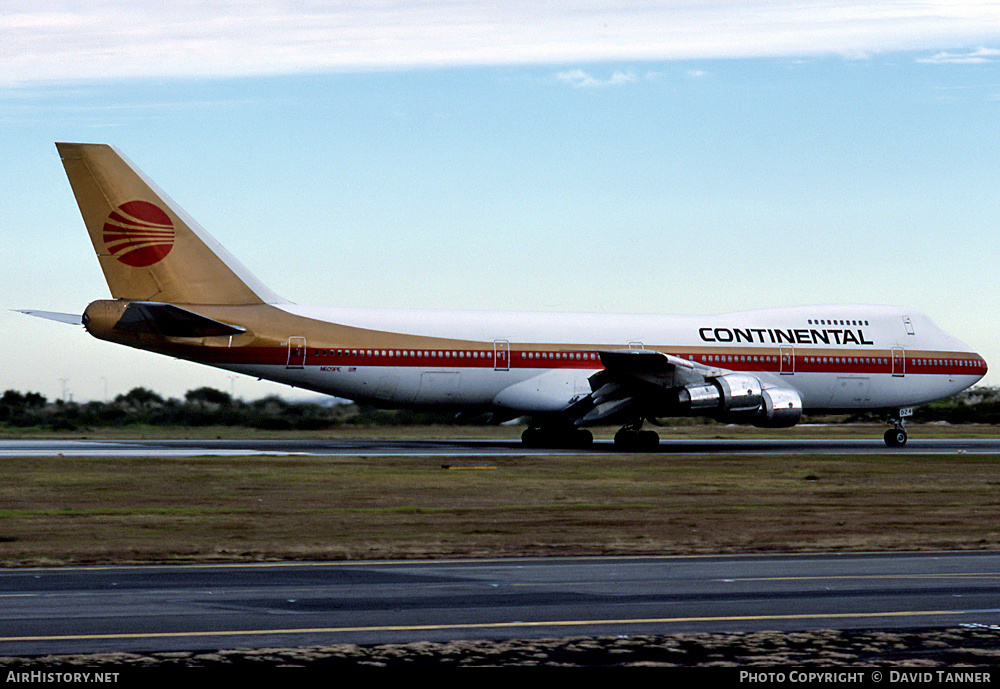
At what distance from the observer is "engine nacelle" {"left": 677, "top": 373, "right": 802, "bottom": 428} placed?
124 feet

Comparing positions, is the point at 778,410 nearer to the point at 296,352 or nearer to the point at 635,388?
the point at 635,388

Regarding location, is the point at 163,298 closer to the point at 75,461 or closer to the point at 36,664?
the point at 75,461

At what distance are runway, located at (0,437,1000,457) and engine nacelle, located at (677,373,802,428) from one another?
1084 millimetres

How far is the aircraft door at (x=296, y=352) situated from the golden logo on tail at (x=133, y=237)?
454cm

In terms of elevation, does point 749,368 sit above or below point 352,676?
above

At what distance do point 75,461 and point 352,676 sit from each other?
77.3 ft

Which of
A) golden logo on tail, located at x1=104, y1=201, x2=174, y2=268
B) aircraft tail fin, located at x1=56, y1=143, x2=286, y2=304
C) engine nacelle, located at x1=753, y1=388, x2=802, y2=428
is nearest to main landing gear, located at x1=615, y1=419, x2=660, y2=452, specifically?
engine nacelle, located at x1=753, y1=388, x2=802, y2=428

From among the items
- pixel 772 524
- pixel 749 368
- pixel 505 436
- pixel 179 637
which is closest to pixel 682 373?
pixel 749 368

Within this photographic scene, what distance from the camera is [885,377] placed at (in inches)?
1726

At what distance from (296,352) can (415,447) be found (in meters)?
5.21

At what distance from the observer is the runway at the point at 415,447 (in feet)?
113

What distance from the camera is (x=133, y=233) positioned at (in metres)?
36.0

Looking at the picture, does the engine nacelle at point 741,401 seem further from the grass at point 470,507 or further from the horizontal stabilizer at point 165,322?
the horizontal stabilizer at point 165,322

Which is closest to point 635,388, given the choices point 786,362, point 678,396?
point 678,396
